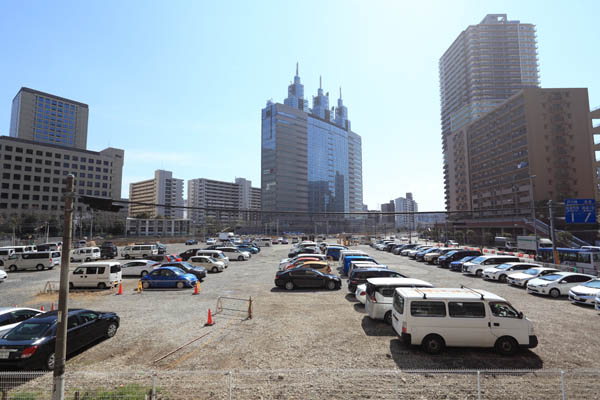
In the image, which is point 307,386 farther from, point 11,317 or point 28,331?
point 11,317

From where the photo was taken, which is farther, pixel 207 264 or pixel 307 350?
pixel 207 264

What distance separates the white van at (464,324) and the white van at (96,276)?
20.0m

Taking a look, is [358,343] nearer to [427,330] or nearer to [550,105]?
[427,330]

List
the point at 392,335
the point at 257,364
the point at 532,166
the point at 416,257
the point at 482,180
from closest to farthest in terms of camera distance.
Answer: the point at 257,364
the point at 392,335
the point at 416,257
the point at 532,166
the point at 482,180

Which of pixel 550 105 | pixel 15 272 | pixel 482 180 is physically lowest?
pixel 15 272

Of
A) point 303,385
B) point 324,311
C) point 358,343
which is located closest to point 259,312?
point 324,311

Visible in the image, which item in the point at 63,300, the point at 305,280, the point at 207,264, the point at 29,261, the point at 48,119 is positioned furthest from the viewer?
the point at 48,119

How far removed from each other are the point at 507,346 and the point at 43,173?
138m

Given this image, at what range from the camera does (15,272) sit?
29281 mm

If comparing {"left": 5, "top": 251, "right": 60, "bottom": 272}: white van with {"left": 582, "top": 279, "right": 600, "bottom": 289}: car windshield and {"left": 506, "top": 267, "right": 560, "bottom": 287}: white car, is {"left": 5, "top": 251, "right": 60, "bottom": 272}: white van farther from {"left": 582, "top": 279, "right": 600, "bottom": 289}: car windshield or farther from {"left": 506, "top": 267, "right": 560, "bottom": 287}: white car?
{"left": 582, "top": 279, "right": 600, "bottom": 289}: car windshield

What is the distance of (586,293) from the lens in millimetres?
15844

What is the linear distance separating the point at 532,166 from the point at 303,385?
288 feet

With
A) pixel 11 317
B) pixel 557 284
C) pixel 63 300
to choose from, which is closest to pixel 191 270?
pixel 11 317

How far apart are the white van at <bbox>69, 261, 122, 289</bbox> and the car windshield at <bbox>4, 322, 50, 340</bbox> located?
12.9 m
